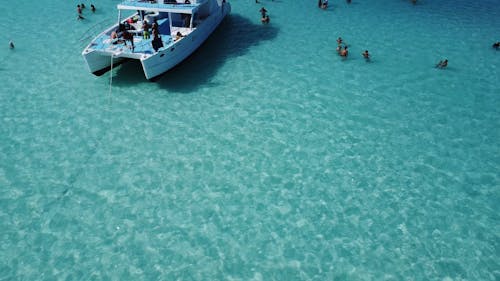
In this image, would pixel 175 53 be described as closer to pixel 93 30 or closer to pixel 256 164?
pixel 256 164

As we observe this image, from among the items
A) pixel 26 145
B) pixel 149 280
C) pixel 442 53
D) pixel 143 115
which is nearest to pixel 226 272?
pixel 149 280

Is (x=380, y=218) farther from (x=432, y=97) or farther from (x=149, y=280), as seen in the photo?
(x=432, y=97)

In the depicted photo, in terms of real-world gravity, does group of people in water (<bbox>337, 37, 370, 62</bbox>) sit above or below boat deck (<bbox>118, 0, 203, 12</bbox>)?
below

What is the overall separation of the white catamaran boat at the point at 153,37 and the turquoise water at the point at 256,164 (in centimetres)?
125

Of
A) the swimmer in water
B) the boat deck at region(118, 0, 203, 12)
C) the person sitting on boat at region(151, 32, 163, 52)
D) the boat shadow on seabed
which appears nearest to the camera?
the person sitting on boat at region(151, 32, 163, 52)

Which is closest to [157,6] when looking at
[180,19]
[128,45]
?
[180,19]

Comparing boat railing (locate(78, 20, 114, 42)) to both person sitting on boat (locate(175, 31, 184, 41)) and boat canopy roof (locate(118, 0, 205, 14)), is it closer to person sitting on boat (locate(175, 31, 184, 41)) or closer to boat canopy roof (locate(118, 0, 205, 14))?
boat canopy roof (locate(118, 0, 205, 14))

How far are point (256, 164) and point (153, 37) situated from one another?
10.9 metres

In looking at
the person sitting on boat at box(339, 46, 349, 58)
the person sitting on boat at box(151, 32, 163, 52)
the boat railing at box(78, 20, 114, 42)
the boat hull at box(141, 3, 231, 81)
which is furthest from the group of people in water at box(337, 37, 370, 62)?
the boat railing at box(78, 20, 114, 42)

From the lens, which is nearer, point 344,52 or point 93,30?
point 344,52

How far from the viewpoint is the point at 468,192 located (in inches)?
529

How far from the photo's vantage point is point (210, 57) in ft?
74.2

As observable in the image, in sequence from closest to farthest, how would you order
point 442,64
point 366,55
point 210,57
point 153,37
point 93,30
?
point 153,37, point 442,64, point 366,55, point 210,57, point 93,30

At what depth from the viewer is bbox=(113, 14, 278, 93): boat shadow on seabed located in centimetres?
1969
